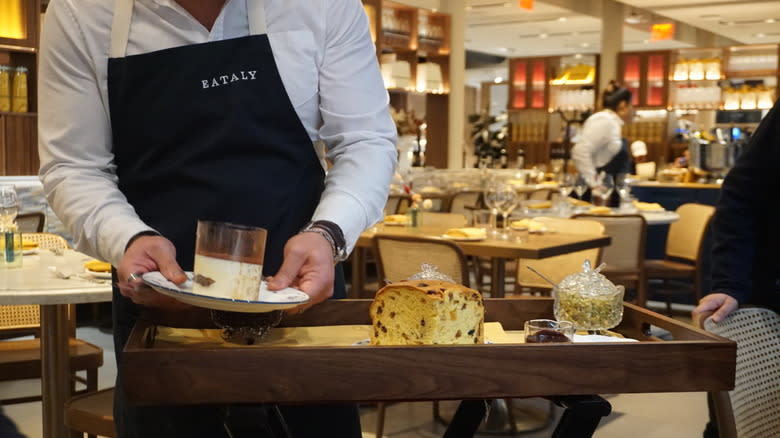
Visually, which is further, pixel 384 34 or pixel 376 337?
pixel 384 34

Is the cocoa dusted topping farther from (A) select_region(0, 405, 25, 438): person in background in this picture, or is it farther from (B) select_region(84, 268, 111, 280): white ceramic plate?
(A) select_region(0, 405, 25, 438): person in background

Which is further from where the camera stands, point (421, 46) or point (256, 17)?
point (421, 46)

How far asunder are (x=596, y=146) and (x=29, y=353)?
5.79 metres

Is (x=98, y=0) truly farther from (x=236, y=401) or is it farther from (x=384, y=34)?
(x=384, y=34)

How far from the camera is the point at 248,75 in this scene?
4.43ft

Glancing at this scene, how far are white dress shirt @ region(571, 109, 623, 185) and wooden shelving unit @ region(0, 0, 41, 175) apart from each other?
4.38 metres

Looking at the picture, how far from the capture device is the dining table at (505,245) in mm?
4090

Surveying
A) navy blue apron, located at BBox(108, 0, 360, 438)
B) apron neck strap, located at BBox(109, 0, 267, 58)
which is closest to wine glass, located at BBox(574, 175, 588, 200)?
navy blue apron, located at BBox(108, 0, 360, 438)

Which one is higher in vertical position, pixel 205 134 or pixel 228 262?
pixel 205 134

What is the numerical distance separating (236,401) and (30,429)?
3.47 meters

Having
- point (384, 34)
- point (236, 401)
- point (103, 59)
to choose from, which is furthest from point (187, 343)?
point (384, 34)

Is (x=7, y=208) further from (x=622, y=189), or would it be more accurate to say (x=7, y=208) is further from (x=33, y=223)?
(x=622, y=189)

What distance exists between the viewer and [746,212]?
7.10ft

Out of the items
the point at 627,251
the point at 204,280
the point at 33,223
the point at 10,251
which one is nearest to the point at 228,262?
the point at 204,280
